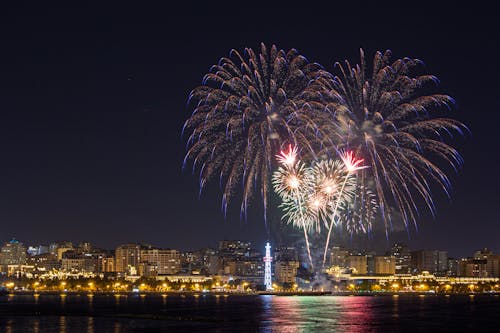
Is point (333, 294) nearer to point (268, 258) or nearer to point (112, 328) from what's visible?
point (268, 258)

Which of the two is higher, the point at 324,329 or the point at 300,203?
the point at 300,203

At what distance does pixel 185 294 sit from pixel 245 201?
474 ft

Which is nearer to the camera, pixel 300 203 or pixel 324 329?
pixel 324 329

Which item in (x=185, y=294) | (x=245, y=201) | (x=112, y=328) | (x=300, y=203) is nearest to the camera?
(x=245, y=201)

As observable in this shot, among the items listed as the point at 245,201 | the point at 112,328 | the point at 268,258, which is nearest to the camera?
the point at 245,201

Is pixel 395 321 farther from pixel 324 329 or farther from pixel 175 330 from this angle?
pixel 175 330

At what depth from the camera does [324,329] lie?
189 ft

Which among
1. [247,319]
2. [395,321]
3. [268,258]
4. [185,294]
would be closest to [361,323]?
[395,321]

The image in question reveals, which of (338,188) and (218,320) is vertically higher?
(338,188)

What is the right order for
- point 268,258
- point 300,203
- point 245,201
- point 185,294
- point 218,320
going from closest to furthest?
1. point 245,201
2. point 300,203
3. point 218,320
4. point 268,258
5. point 185,294

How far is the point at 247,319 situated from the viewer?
234 ft

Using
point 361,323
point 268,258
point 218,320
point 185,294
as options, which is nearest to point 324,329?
point 361,323

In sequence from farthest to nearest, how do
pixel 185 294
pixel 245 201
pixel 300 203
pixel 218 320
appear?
pixel 185 294 → pixel 218 320 → pixel 300 203 → pixel 245 201

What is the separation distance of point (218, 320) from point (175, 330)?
1326 cm
